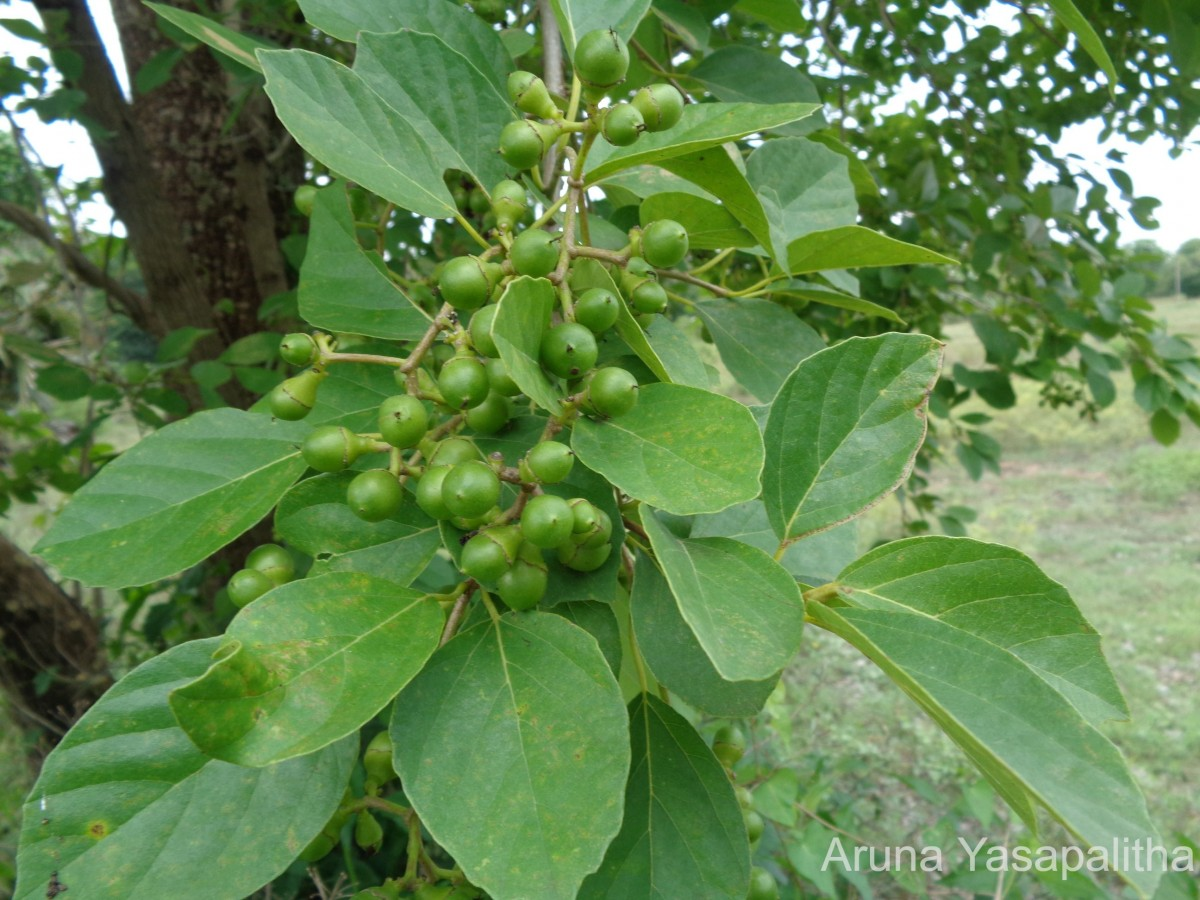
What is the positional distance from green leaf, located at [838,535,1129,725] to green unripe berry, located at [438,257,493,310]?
435mm

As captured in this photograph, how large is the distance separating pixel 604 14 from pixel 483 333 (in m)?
0.45

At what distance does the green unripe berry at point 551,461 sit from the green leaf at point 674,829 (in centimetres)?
34

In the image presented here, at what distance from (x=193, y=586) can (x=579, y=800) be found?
8.77 feet

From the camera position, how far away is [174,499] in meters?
0.86

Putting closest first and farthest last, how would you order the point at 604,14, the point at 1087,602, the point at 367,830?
1. the point at 604,14
2. the point at 367,830
3. the point at 1087,602

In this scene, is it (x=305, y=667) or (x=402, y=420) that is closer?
(x=305, y=667)

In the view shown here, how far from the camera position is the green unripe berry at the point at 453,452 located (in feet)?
2.47

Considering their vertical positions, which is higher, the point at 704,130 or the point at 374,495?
the point at 704,130

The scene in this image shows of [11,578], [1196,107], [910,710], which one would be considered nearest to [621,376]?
[1196,107]

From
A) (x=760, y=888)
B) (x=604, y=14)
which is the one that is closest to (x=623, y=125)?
(x=604, y=14)

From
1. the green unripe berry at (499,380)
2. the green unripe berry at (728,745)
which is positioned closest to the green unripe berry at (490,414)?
the green unripe berry at (499,380)

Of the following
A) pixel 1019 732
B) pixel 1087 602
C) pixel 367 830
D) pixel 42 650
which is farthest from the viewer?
pixel 1087 602

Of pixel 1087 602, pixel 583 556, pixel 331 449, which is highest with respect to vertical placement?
pixel 331 449

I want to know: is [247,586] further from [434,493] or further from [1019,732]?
[1019,732]
